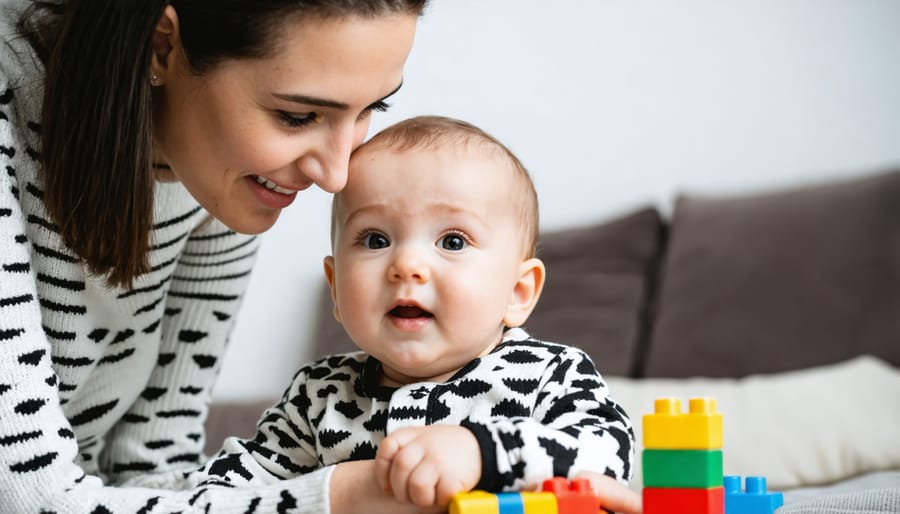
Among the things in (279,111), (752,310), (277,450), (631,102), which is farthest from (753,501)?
(631,102)

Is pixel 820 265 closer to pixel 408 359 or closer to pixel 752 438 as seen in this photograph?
pixel 752 438

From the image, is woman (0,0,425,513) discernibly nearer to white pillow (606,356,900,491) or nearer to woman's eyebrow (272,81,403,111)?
woman's eyebrow (272,81,403,111)

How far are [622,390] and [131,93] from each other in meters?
1.34

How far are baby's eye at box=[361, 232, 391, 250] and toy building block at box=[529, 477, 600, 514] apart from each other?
0.36m

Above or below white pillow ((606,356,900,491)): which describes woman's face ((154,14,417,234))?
above

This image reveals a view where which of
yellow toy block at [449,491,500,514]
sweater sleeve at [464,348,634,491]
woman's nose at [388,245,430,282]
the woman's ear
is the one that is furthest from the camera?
the woman's ear

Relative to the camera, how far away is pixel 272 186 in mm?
1211

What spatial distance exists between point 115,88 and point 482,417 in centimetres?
55

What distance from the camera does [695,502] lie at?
0.78 m

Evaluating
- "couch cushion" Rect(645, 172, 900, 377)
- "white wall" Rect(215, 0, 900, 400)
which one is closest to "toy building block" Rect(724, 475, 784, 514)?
"couch cushion" Rect(645, 172, 900, 377)

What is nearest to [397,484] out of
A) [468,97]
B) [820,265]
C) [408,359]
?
[408,359]

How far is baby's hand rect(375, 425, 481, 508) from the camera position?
0.82m

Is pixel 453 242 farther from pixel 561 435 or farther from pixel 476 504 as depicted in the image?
pixel 476 504

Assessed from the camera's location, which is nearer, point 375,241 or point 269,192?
point 375,241
